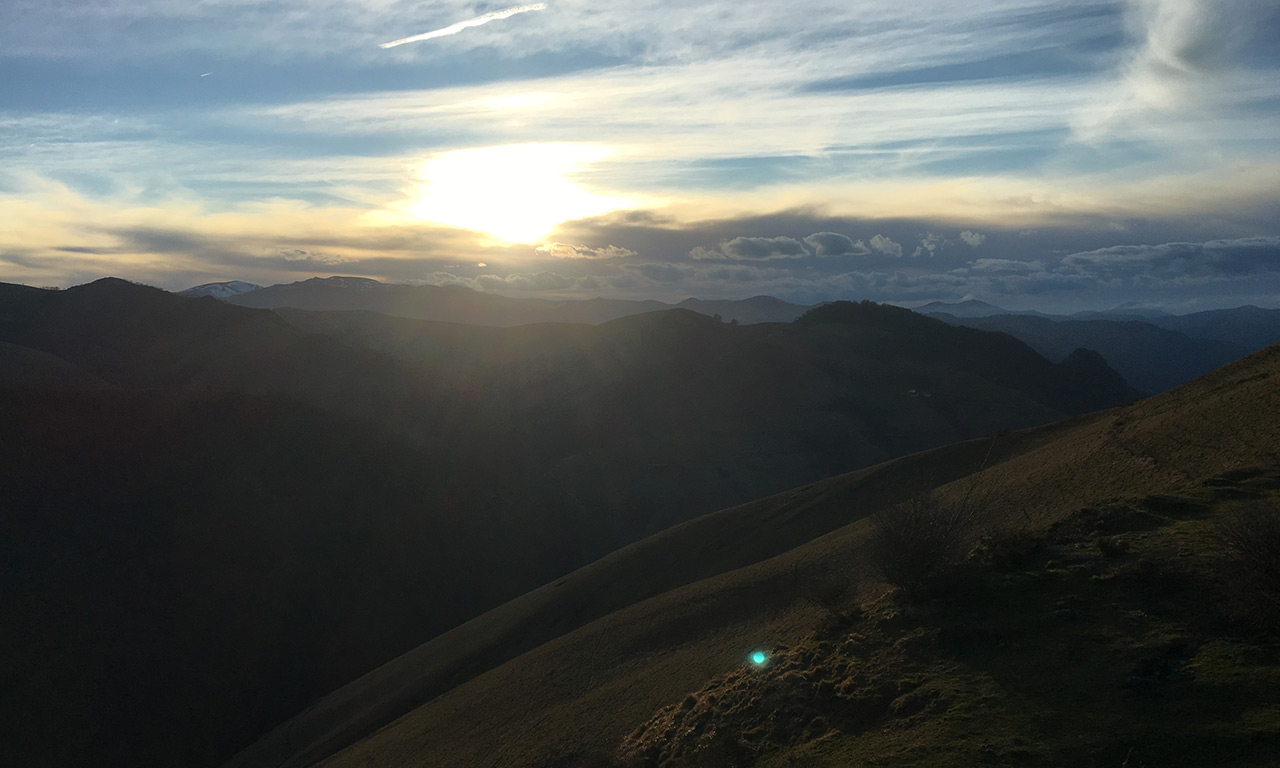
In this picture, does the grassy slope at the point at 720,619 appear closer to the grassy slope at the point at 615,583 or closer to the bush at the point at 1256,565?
the grassy slope at the point at 615,583

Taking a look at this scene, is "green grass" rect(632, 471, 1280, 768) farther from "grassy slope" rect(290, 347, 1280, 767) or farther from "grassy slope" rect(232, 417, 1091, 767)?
"grassy slope" rect(232, 417, 1091, 767)

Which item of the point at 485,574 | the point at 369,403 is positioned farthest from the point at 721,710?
the point at 369,403

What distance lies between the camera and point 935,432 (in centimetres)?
9544

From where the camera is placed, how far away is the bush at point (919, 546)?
57.9 ft

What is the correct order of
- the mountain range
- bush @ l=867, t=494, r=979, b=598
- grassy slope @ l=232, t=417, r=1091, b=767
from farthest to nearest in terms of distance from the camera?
1. grassy slope @ l=232, t=417, r=1091, b=767
2. the mountain range
3. bush @ l=867, t=494, r=979, b=598

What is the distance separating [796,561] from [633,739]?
490 inches

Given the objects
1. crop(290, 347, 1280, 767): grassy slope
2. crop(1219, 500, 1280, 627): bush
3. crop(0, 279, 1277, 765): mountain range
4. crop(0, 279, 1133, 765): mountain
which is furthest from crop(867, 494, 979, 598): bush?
crop(0, 279, 1133, 765): mountain

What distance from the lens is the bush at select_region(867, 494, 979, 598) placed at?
57.9 ft

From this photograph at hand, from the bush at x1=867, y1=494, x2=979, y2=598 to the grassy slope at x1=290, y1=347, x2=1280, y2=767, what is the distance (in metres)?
3.27

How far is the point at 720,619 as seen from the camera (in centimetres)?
2669

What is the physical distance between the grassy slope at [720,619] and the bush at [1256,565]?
23.0 ft

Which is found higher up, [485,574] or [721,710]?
[721,710]

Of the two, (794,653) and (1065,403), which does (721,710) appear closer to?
(794,653)

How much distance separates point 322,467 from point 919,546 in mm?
56337
